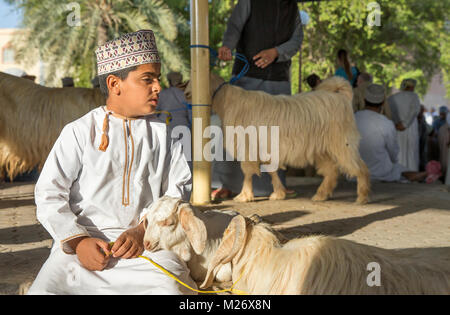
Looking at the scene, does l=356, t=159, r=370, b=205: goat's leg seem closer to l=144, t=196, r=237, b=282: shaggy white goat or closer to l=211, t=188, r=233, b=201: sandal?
l=211, t=188, r=233, b=201: sandal

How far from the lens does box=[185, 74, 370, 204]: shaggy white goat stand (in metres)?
5.46

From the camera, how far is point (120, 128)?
2.32 metres

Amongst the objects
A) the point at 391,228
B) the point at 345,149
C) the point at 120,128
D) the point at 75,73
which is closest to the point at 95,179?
the point at 120,128

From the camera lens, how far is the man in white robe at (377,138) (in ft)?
24.8

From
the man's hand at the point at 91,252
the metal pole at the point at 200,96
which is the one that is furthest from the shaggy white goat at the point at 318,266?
the metal pole at the point at 200,96

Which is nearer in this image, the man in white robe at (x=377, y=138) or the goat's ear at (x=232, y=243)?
the goat's ear at (x=232, y=243)

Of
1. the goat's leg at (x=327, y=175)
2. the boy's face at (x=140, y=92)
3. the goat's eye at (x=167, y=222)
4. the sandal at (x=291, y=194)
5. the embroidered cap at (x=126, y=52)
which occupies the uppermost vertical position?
the embroidered cap at (x=126, y=52)

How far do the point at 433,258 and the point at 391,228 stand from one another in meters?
2.01

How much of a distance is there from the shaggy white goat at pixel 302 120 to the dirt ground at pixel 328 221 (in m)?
0.48

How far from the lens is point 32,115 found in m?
5.33

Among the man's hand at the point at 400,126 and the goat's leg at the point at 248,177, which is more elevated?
the man's hand at the point at 400,126

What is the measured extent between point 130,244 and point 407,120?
8.15 m

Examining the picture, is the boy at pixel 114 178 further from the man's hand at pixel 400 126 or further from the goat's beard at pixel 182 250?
the man's hand at pixel 400 126

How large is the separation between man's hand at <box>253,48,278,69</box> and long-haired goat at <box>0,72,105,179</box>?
193 centimetres
